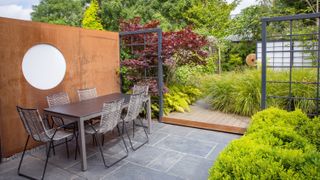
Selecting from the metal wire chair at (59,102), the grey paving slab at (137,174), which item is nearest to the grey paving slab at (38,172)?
the grey paving slab at (137,174)

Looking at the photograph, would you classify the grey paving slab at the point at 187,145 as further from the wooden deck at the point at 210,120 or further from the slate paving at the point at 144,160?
the wooden deck at the point at 210,120

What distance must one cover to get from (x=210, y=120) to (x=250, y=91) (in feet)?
3.47

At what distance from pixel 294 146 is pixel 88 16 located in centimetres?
818

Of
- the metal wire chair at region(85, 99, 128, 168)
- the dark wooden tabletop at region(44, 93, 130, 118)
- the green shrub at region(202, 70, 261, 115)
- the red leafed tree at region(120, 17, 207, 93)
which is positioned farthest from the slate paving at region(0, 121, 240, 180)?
the red leafed tree at region(120, 17, 207, 93)

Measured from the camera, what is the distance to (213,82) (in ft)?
17.8

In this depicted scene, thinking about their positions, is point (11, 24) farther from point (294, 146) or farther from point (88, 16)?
point (88, 16)

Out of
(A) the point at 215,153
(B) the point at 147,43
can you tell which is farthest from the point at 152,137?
(B) the point at 147,43

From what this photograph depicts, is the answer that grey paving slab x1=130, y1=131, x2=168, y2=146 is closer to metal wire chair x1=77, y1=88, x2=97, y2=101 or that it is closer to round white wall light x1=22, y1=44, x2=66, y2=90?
metal wire chair x1=77, y1=88, x2=97, y2=101

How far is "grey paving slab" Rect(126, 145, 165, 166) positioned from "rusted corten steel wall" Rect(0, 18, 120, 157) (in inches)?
67.1

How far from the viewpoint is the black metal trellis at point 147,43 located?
4914 millimetres

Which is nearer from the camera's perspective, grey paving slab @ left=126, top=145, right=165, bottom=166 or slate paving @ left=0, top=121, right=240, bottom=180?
slate paving @ left=0, top=121, right=240, bottom=180

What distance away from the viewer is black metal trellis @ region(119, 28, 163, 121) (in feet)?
16.1

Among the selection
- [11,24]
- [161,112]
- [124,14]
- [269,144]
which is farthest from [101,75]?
[124,14]

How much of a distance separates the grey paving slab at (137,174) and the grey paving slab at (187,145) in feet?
2.48
